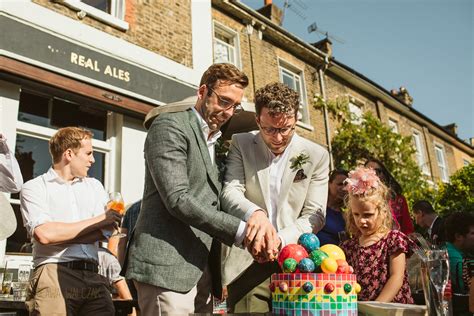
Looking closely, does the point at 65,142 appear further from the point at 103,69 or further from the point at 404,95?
the point at 404,95

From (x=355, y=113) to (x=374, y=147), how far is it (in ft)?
8.08

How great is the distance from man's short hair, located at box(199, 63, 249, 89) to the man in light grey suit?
0.39 feet

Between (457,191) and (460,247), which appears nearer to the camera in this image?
(460,247)

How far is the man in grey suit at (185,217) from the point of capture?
5.87 feet

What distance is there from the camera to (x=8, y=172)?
9.68 feet

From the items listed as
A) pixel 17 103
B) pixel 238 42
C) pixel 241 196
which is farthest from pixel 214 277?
pixel 238 42

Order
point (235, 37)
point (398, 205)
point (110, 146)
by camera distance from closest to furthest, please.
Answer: point (398, 205) → point (110, 146) → point (235, 37)

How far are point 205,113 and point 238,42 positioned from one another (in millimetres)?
8767

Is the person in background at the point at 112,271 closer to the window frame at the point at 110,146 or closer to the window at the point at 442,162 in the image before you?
the window frame at the point at 110,146

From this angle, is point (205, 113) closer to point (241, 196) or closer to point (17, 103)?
point (241, 196)

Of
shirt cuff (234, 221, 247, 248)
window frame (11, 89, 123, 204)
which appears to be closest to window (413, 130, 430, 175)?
window frame (11, 89, 123, 204)

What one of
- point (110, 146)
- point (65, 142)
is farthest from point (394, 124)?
point (65, 142)

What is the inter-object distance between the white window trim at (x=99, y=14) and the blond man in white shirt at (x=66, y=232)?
4.30 metres

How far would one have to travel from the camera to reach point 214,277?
213cm
